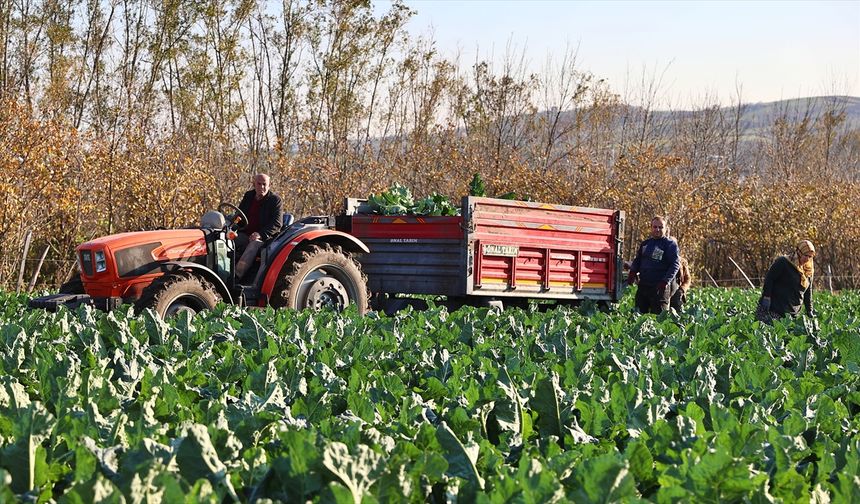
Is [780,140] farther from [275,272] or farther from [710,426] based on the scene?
[710,426]

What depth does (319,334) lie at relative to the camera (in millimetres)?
6477

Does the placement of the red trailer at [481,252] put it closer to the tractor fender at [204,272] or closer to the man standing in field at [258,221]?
the man standing in field at [258,221]

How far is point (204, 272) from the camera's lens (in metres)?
9.71

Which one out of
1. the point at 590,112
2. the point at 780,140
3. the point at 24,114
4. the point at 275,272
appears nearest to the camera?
the point at 275,272

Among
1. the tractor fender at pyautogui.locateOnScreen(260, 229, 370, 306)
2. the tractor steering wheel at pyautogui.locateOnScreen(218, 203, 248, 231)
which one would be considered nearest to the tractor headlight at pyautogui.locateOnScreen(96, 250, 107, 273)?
the tractor steering wheel at pyautogui.locateOnScreen(218, 203, 248, 231)

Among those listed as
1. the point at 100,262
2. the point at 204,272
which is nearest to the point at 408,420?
the point at 204,272

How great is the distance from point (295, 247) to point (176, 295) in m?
2.04

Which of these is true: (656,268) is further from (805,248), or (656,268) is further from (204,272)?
(204,272)

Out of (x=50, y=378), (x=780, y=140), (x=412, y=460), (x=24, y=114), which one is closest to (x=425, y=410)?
(x=412, y=460)

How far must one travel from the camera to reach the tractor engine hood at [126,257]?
Result: 9570 mm

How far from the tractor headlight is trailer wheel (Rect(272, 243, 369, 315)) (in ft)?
6.04

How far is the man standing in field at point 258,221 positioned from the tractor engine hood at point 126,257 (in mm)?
734

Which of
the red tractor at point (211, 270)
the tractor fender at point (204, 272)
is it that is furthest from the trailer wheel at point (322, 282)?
the tractor fender at point (204, 272)

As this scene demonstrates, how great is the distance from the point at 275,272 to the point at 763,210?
90.7 feet
